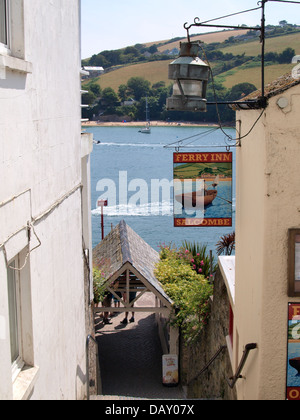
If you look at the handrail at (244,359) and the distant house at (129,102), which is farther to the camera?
the distant house at (129,102)

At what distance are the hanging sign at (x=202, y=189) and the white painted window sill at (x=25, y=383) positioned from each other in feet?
14.7

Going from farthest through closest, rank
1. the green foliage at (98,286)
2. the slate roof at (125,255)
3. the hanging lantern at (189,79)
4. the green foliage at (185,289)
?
the slate roof at (125,255) → the green foliage at (98,286) → the green foliage at (185,289) → the hanging lantern at (189,79)

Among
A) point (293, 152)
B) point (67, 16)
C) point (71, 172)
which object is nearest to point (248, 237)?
point (293, 152)

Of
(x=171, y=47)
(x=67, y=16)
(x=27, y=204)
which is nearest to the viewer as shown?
(x=27, y=204)

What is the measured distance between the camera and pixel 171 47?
4695 inches

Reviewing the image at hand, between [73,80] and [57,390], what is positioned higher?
[73,80]

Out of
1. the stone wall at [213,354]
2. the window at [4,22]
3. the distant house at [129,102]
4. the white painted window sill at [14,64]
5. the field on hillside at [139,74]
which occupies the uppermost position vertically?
the field on hillside at [139,74]

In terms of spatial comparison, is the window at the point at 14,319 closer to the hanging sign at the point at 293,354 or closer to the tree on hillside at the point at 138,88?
the hanging sign at the point at 293,354

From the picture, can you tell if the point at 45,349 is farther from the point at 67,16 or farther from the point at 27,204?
the point at 67,16

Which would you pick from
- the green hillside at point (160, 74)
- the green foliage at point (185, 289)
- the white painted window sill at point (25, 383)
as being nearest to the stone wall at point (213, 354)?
the green foliage at point (185, 289)

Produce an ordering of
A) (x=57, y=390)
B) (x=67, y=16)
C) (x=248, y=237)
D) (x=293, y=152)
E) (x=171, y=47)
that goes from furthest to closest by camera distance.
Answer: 1. (x=171, y=47)
2. (x=67, y=16)
3. (x=248, y=237)
4. (x=57, y=390)
5. (x=293, y=152)

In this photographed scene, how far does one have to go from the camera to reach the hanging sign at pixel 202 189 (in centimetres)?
934

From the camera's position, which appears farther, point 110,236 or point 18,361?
point 110,236
